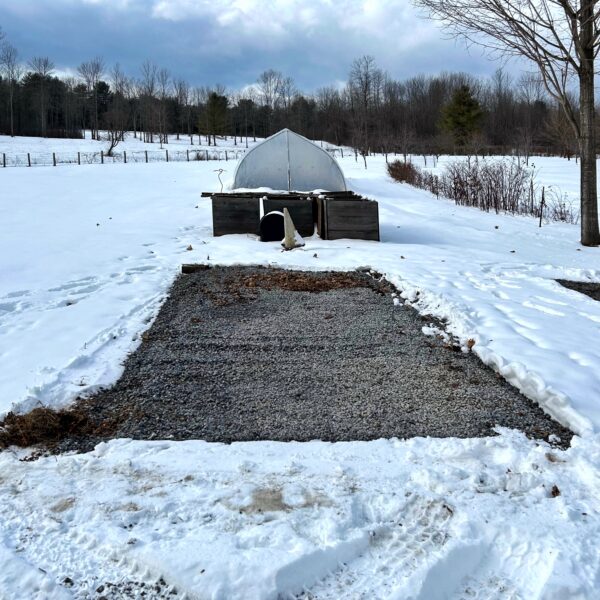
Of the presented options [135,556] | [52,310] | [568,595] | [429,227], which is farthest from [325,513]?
[429,227]

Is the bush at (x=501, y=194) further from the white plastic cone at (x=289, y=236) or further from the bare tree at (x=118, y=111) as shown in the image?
the bare tree at (x=118, y=111)

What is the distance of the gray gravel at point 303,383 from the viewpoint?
356cm

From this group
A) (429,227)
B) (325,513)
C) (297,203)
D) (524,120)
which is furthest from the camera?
(524,120)

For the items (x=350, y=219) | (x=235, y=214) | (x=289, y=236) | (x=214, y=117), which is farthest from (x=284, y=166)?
(x=214, y=117)

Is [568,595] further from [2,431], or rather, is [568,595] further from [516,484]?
[2,431]

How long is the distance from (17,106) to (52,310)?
83.2 meters

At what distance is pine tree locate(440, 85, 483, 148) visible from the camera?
191 feet

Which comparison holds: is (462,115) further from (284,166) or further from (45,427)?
(45,427)

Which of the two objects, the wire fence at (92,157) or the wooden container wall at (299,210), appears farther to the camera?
the wire fence at (92,157)

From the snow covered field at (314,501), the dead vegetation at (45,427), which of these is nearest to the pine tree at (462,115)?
the snow covered field at (314,501)

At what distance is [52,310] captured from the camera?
20.4 feet

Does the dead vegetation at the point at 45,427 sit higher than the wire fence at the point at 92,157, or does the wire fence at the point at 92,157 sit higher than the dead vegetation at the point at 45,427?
the wire fence at the point at 92,157

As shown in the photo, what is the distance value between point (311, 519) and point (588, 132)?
10678 millimetres

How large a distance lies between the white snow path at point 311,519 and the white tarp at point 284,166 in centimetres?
1227
